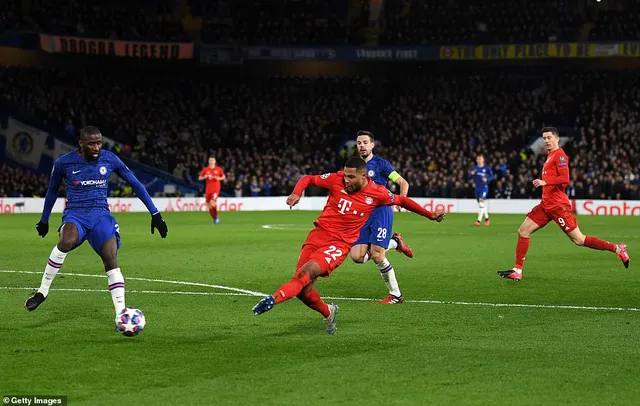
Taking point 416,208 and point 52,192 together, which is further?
point 52,192

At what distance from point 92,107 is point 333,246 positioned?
45644mm

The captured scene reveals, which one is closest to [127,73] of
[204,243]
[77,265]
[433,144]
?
[433,144]

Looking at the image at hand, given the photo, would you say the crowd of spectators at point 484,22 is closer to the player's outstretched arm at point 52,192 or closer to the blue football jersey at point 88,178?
the player's outstretched arm at point 52,192

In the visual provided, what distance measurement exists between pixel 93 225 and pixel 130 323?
1449 millimetres

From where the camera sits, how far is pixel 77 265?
754 inches

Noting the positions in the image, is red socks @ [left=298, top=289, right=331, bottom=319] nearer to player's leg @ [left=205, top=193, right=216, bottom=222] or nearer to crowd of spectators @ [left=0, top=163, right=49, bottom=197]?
player's leg @ [left=205, top=193, right=216, bottom=222]

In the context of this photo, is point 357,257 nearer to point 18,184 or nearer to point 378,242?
point 378,242

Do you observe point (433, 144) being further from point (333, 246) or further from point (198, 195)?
point (333, 246)

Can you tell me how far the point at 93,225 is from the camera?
1107cm

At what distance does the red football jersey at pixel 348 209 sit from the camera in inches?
423

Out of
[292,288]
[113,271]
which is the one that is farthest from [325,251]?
[113,271]

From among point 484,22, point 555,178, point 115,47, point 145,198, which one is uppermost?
point 484,22

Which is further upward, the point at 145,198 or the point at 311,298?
the point at 145,198

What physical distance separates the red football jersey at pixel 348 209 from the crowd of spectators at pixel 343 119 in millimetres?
37475
